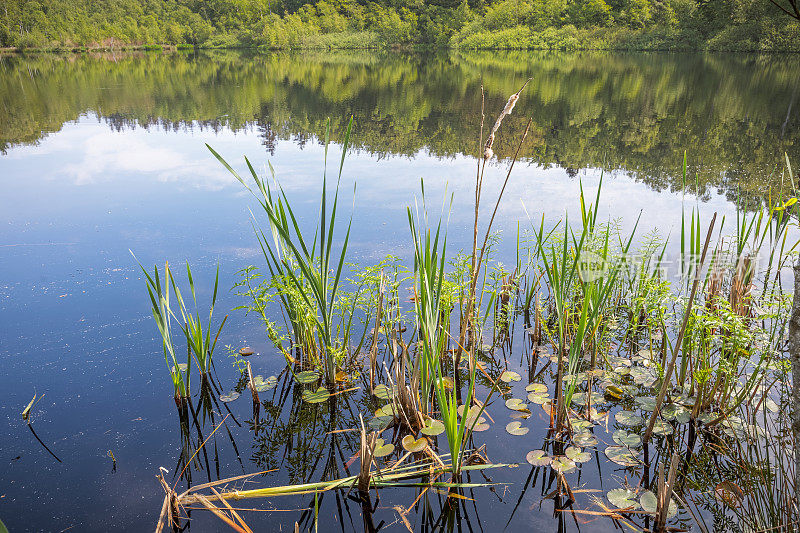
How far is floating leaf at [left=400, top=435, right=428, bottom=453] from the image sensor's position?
2205 mm

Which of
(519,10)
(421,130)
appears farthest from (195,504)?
(519,10)

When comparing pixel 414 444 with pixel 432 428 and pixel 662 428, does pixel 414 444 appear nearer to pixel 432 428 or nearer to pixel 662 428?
pixel 432 428

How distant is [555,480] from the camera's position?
2.15 meters

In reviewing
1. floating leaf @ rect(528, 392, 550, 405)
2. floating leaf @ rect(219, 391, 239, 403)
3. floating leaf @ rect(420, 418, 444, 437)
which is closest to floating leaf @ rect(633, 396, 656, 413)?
floating leaf @ rect(528, 392, 550, 405)

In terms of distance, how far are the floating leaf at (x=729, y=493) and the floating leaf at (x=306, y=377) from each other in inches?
80.7

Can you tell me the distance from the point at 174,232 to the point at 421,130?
6465 mm

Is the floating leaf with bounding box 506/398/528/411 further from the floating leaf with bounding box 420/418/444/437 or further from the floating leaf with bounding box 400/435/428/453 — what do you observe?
the floating leaf with bounding box 400/435/428/453

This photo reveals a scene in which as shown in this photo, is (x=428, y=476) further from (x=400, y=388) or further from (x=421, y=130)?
(x=421, y=130)

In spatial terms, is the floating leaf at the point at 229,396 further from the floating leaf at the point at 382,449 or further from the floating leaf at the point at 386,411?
the floating leaf at the point at 382,449

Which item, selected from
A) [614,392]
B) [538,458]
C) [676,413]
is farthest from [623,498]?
[614,392]

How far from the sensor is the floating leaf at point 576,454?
7.21ft

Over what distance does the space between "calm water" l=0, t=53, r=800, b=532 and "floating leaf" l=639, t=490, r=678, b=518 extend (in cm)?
16

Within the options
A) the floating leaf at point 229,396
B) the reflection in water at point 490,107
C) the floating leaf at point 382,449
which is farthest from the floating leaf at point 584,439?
the reflection in water at point 490,107

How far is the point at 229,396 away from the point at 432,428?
4.08ft
